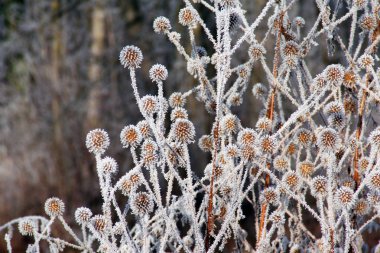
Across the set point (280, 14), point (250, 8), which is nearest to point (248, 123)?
point (250, 8)

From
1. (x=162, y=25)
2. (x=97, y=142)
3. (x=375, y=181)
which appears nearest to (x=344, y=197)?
(x=375, y=181)

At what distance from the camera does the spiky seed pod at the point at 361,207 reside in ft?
7.95

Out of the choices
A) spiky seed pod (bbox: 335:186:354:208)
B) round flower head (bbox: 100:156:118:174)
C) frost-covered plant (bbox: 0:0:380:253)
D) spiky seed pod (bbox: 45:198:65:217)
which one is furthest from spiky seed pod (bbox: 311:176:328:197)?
spiky seed pod (bbox: 45:198:65:217)

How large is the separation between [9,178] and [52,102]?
5.82 ft

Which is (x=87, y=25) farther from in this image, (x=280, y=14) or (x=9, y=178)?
(x=280, y=14)

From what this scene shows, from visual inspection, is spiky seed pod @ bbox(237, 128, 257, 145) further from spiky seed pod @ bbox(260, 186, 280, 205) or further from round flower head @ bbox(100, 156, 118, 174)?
round flower head @ bbox(100, 156, 118, 174)

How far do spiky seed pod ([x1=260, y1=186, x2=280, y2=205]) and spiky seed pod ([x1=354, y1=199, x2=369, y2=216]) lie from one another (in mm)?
388

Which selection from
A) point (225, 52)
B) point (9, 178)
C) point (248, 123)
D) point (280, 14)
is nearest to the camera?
point (225, 52)

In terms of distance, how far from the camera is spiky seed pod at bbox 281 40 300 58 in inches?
Answer: 91.0

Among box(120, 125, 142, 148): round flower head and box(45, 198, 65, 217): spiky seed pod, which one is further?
box(45, 198, 65, 217): spiky seed pod

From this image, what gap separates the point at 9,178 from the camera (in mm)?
10133

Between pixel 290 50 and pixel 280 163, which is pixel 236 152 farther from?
pixel 290 50

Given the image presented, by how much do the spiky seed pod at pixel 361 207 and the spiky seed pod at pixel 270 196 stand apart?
1.27 feet

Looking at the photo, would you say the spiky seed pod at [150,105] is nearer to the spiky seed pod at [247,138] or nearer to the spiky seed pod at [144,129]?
the spiky seed pod at [144,129]
